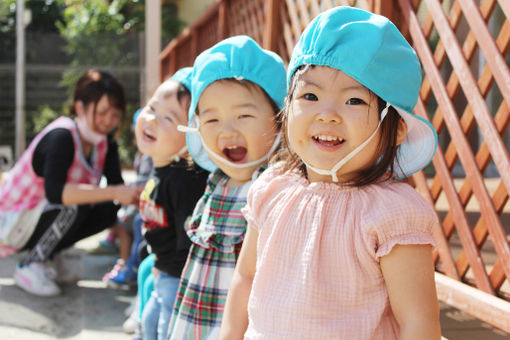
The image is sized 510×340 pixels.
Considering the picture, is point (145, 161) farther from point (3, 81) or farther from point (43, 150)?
point (3, 81)

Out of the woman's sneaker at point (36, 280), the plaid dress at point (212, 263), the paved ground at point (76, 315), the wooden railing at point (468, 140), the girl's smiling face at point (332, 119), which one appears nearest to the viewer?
the girl's smiling face at point (332, 119)

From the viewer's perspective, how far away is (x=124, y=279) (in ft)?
13.1

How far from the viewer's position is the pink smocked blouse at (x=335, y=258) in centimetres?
133

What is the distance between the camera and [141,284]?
8.98 feet

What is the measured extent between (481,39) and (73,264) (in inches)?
147

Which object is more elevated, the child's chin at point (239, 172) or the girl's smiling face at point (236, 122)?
the girl's smiling face at point (236, 122)

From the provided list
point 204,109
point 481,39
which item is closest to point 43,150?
point 204,109

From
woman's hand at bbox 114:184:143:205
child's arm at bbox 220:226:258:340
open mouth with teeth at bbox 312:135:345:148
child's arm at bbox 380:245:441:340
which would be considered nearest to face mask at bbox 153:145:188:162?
child's arm at bbox 220:226:258:340

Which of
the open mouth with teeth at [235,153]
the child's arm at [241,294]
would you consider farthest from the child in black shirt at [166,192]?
the child's arm at [241,294]

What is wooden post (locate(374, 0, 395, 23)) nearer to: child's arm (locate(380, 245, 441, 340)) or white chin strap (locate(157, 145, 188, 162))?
white chin strap (locate(157, 145, 188, 162))

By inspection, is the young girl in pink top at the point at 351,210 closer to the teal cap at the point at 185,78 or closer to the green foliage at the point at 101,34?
the teal cap at the point at 185,78

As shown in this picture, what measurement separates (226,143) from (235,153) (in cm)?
7

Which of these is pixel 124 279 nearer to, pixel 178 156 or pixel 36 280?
pixel 36 280

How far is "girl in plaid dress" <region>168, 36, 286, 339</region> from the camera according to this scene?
76.7 inches
